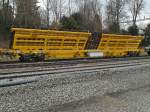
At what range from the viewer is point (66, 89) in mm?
10180

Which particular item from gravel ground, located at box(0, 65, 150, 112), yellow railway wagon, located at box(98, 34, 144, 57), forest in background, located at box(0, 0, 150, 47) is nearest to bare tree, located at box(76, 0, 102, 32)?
forest in background, located at box(0, 0, 150, 47)

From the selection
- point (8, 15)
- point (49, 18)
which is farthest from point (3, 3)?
point (49, 18)

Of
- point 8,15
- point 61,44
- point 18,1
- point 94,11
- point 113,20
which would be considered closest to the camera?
point 61,44

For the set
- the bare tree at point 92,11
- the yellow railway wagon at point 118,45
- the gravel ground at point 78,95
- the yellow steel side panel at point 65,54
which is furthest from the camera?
the bare tree at point 92,11

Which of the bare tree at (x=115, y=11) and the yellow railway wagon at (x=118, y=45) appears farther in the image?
the bare tree at (x=115, y=11)

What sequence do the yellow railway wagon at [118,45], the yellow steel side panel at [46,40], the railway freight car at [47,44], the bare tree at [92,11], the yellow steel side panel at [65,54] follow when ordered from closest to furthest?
the railway freight car at [47,44]
the yellow steel side panel at [46,40]
the yellow steel side panel at [65,54]
the yellow railway wagon at [118,45]
the bare tree at [92,11]

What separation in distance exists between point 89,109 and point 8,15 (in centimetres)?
4263

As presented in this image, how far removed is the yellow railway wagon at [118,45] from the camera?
26188 millimetres

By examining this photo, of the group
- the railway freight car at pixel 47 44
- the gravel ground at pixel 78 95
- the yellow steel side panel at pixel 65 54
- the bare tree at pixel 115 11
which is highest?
the bare tree at pixel 115 11

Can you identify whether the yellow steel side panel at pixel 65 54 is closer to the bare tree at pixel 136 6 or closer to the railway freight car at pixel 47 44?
the railway freight car at pixel 47 44

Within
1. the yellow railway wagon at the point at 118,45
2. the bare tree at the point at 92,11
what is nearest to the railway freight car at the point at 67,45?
the yellow railway wagon at the point at 118,45

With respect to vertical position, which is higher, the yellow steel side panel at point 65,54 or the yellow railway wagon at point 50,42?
the yellow railway wagon at point 50,42

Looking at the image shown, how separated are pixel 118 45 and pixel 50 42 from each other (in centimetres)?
811

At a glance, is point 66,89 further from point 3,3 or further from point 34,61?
point 3,3
